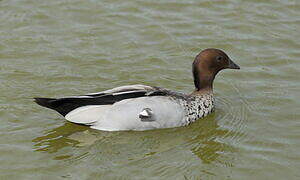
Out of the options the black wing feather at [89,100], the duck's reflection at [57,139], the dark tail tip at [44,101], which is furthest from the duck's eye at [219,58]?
the dark tail tip at [44,101]

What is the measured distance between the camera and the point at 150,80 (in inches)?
422

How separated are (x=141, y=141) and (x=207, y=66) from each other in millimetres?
1824

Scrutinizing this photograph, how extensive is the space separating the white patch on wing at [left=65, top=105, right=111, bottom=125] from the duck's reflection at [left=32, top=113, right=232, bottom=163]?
242 mm

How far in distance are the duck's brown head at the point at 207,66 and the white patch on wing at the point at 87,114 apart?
1688 mm

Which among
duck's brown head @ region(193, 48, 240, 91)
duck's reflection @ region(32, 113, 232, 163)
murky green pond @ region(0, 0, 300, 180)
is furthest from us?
duck's brown head @ region(193, 48, 240, 91)

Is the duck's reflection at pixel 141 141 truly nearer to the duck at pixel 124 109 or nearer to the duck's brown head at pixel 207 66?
the duck at pixel 124 109

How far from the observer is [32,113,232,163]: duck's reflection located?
8586mm

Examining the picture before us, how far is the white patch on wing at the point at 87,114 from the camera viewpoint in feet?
29.5

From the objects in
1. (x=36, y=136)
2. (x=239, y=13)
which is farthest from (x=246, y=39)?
(x=36, y=136)

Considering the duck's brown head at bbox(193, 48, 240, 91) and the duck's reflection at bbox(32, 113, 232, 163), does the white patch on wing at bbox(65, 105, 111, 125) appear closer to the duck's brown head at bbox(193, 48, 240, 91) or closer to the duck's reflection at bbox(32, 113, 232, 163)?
the duck's reflection at bbox(32, 113, 232, 163)

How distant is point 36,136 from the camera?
8875 mm

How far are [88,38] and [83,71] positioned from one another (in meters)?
1.38

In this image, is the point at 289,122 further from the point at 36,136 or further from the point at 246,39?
the point at 36,136

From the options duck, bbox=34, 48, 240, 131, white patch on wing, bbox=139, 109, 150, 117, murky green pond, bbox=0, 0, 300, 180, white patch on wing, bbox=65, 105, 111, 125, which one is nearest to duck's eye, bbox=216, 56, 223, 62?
murky green pond, bbox=0, 0, 300, 180
